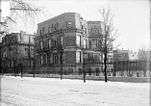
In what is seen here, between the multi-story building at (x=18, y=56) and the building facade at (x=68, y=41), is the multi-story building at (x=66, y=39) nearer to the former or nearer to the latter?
the building facade at (x=68, y=41)

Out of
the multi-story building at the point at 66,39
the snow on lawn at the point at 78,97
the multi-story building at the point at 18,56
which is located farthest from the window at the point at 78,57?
the snow on lawn at the point at 78,97

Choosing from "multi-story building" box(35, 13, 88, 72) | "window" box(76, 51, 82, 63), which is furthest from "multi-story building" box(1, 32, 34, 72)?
"window" box(76, 51, 82, 63)

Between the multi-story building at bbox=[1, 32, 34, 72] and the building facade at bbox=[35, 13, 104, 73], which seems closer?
the multi-story building at bbox=[1, 32, 34, 72]

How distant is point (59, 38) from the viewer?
46.5m

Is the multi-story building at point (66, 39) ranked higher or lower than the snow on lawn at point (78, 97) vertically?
higher

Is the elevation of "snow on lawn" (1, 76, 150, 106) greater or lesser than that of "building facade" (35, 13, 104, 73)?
lesser

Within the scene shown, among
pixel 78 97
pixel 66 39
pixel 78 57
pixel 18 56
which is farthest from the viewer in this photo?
pixel 18 56

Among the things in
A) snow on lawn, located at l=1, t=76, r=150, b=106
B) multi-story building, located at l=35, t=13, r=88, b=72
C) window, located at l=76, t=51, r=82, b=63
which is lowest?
snow on lawn, located at l=1, t=76, r=150, b=106

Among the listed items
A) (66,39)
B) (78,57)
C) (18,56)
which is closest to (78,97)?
(78,57)

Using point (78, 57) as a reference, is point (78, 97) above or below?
below

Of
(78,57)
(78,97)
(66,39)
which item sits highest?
(66,39)

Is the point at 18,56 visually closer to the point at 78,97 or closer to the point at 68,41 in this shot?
the point at 68,41

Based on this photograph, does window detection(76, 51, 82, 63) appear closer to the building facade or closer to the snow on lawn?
the building facade

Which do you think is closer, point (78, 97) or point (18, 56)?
point (78, 97)
